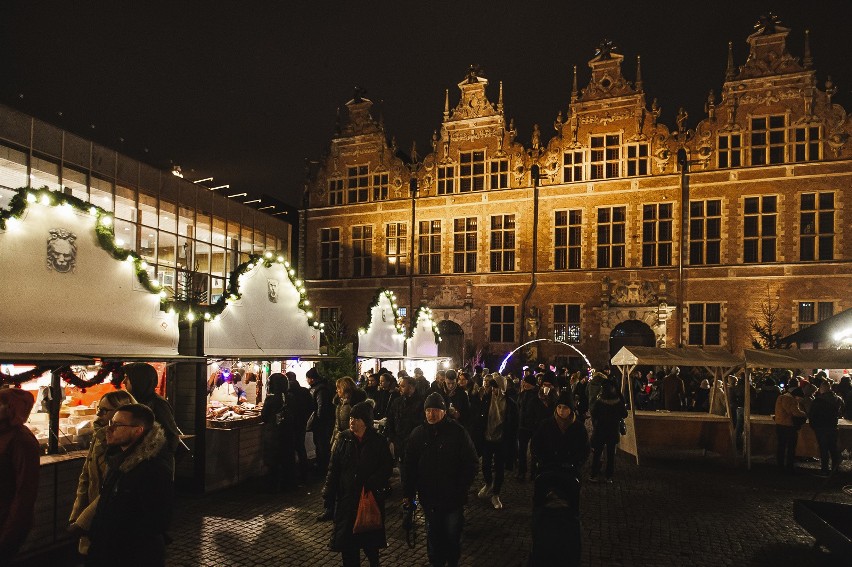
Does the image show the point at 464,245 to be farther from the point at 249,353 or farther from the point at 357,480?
the point at 357,480

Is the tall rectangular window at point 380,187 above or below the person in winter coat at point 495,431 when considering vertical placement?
above

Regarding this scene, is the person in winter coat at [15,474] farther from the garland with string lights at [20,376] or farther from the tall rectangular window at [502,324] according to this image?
the tall rectangular window at [502,324]

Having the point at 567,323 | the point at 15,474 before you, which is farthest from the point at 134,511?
the point at 567,323

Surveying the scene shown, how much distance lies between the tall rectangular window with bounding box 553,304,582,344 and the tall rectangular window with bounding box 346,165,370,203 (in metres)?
10.1

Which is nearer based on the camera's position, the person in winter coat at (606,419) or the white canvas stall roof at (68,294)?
the white canvas stall roof at (68,294)

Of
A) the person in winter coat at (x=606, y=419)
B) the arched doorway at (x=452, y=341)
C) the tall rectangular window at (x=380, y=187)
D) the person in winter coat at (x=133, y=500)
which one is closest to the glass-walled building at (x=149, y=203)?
the tall rectangular window at (x=380, y=187)

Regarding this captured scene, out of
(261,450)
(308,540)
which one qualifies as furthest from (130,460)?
(261,450)

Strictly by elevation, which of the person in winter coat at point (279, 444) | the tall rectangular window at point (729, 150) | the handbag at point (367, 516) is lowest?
the person in winter coat at point (279, 444)

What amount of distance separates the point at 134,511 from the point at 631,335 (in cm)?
2163

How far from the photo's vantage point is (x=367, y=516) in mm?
4590

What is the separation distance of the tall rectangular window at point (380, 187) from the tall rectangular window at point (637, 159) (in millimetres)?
10305

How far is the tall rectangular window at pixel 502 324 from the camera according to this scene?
2428cm

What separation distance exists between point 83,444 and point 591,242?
19.6 m

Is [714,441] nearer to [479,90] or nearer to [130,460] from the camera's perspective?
[130,460]
